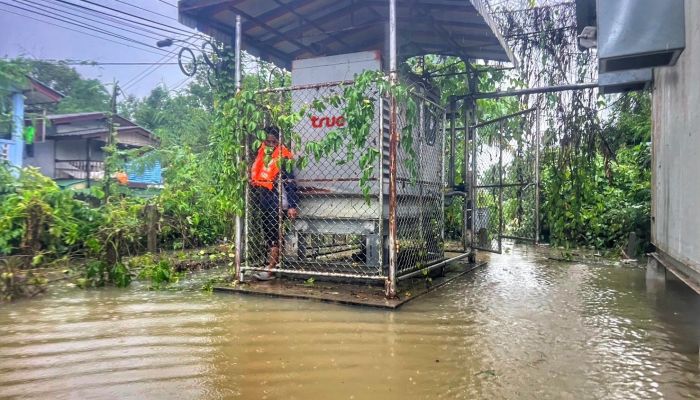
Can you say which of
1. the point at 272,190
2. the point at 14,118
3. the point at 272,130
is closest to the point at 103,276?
the point at 272,190

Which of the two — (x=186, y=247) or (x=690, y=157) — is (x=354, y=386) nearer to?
(x=690, y=157)

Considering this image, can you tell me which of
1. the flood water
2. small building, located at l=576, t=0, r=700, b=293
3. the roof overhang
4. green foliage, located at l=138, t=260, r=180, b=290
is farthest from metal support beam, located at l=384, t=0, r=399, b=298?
the roof overhang

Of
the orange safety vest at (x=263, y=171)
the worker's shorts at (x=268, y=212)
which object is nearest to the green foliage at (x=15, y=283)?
the worker's shorts at (x=268, y=212)

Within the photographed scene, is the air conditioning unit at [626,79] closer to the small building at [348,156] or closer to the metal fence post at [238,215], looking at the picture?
the small building at [348,156]

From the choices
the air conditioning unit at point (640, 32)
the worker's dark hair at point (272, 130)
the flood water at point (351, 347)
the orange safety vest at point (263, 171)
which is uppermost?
the air conditioning unit at point (640, 32)

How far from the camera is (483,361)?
2777 millimetres

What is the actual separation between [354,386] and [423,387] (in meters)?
0.37

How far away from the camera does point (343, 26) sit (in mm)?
6195

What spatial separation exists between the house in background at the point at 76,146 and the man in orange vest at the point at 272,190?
1043 centimetres

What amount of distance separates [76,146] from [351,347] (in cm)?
1580

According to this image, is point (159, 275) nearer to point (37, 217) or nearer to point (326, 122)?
point (37, 217)

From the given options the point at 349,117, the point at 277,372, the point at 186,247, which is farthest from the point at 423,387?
the point at 186,247

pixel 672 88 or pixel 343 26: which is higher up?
pixel 343 26

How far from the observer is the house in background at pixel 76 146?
1437cm
